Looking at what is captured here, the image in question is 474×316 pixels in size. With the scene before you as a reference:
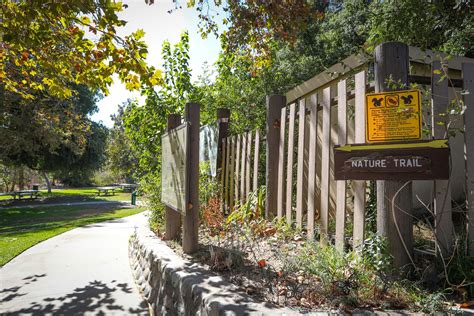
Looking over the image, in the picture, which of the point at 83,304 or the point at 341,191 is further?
the point at 83,304

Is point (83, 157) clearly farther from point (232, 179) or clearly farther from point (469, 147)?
point (469, 147)

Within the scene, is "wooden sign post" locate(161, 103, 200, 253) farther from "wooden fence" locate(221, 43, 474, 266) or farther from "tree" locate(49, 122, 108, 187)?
"tree" locate(49, 122, 108, 187)

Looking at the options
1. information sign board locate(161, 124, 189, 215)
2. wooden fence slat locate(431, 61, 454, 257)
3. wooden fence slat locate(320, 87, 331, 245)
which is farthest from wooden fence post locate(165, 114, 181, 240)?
wooden fence slat locate(431, 61, 454, 257)

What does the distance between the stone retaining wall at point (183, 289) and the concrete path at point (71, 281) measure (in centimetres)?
31

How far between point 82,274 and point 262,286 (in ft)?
12.1

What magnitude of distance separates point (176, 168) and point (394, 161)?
8.66 feet

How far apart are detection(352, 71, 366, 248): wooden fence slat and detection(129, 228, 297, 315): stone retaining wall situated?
102cm

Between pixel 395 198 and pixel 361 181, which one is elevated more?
pixel 361 181

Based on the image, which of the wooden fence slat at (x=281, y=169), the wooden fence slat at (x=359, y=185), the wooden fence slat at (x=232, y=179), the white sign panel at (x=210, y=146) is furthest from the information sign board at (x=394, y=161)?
the white sign panel at (x=210, y=146)

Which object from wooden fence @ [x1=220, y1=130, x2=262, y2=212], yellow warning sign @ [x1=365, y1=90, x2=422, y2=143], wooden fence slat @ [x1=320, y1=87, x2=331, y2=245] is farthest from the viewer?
wooden fence @ [x1=220, y1=130, x2=262, y2=212]

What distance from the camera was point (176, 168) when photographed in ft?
13.9

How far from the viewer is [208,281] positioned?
2826 millimetres

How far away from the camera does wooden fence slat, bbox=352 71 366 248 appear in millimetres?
2822

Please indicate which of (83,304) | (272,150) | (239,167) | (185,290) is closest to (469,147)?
(272,150)
